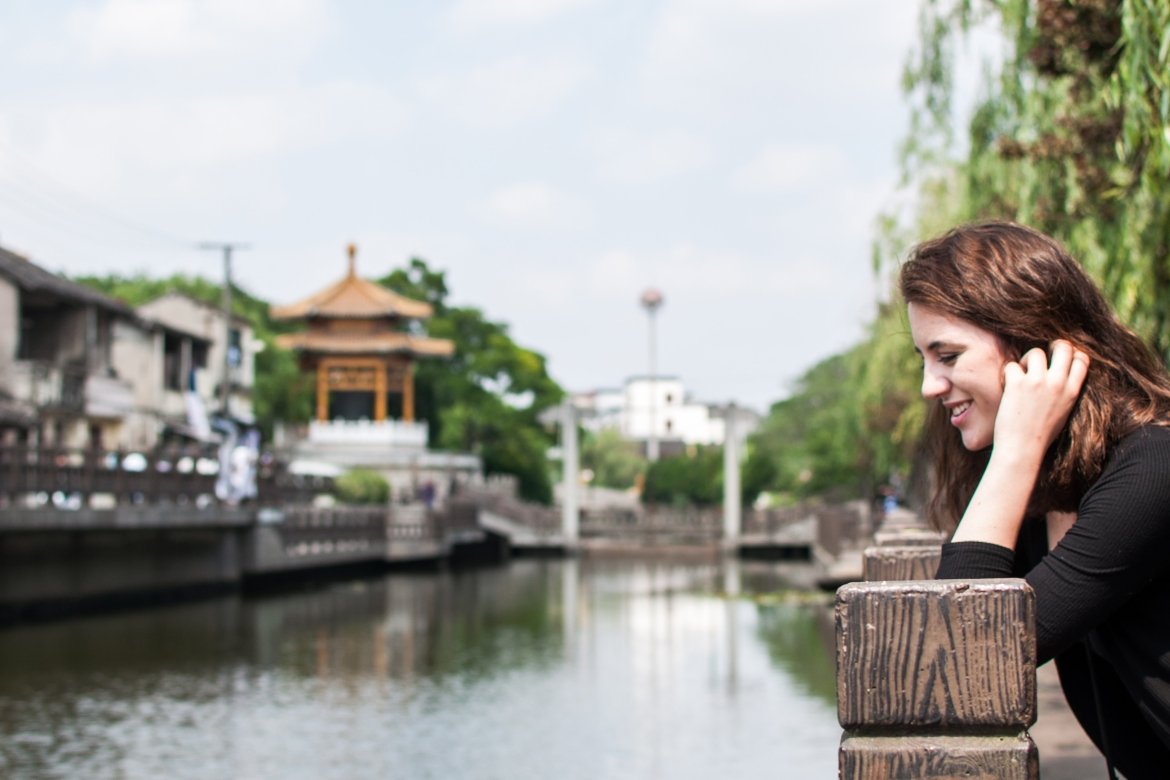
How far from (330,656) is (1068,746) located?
9.03m

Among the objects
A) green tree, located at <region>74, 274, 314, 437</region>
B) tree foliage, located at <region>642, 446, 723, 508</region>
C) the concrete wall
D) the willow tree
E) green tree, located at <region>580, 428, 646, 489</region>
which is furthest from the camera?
green tree, located at <region>580, 428, 646, 489</region>

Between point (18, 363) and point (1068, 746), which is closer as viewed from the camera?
point (1068, 746)

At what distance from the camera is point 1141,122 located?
5.50 meters

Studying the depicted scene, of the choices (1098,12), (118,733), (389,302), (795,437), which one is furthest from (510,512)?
(1098,12)

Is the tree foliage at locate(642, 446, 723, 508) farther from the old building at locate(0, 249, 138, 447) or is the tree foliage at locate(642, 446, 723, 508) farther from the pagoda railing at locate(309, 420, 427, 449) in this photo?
the old building at locate(0, 249, 138, 447)

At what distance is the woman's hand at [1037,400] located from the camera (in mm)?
1748

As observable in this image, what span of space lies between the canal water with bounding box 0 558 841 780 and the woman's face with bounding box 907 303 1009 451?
246 inches

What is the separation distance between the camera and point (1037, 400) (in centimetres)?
175

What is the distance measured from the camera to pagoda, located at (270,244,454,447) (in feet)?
129

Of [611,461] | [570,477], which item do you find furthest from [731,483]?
[611,461]

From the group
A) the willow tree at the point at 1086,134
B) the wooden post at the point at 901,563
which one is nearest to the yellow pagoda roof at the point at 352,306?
the willow tree at the point at 1086,134

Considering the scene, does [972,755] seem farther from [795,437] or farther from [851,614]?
[795,437]

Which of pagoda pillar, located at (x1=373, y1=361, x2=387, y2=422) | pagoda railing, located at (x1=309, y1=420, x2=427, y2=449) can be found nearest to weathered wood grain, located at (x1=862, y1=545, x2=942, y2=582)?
pagoda railing, located at (x1=309, y1=420, x2=427, y2=449)

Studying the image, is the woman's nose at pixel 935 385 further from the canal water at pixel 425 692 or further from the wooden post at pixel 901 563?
the canal water at pixel 425 692
